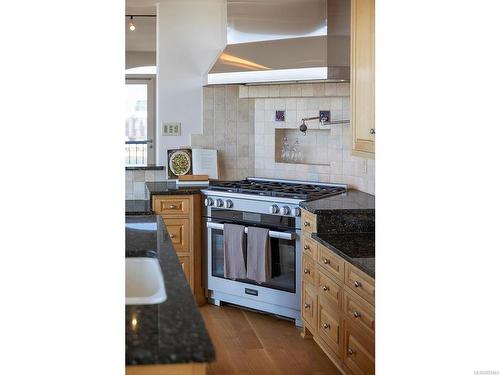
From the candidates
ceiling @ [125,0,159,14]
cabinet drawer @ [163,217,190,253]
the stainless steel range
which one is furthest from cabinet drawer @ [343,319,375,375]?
ceiling @ [125,0,159,14]

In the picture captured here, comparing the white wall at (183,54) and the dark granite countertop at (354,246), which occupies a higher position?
the white wall at (183,54)

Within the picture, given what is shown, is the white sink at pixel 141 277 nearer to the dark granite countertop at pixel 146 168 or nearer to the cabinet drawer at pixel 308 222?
the cabinet drawer at pixel 308 222

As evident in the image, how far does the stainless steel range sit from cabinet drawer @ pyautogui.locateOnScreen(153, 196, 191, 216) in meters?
0.14

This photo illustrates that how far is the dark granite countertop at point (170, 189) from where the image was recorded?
15.7 feet

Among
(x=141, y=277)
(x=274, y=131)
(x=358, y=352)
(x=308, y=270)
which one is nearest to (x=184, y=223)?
(x=274, y=131)

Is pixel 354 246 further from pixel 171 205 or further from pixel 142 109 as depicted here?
pixel 142 109

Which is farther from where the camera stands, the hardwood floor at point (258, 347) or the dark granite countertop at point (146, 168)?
the dark granite countertop at point (146, 168)

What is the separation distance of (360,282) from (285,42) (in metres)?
2.12

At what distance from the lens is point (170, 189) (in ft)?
15.9

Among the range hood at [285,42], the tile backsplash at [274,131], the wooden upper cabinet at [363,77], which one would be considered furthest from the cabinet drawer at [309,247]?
the range hood at [285,42]

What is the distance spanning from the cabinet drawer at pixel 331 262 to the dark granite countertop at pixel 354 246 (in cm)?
4

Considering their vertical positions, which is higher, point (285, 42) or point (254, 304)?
point (285, 42)
